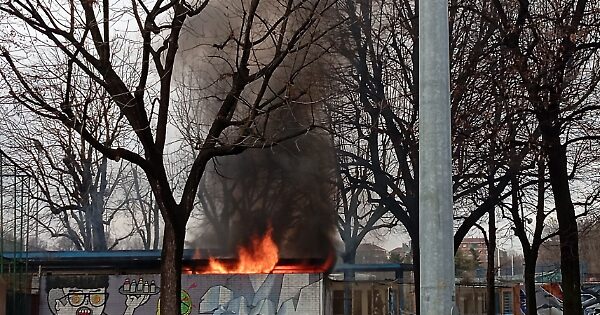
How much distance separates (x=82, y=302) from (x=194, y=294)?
378cm

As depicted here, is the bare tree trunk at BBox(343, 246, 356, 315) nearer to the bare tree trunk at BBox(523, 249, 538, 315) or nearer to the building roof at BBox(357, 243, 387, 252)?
the building roof at BBox(357, 243, 387, 252)

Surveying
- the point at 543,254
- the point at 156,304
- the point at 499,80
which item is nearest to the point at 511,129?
the point at 499,80

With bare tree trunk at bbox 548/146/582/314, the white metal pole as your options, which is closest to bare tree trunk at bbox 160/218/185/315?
bare tree trunk at bbox 548/146/582/314

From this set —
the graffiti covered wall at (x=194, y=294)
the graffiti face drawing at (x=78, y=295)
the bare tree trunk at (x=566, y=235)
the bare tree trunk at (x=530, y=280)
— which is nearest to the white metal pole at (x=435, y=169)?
the bare tree trunk at (x=566, y=235)

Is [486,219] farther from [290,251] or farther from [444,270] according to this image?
[444,270]

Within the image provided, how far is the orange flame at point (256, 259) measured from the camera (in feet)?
78.8

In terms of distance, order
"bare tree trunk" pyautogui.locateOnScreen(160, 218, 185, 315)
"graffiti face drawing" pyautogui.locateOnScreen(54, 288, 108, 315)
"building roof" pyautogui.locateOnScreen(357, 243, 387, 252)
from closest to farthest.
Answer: "bare tree trunk" pyautogui.locateOnScreen(160, 218, 185, 315), "graffiti face drawing" pyautogui.locateOnScreen(54, 288, 108, 315), "building roof" pyautogui.locateOnScreen(357, 243, 387, 252)

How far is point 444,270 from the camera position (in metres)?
5.82

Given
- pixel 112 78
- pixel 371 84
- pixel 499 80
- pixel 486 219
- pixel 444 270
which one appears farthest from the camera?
pixel 486 219

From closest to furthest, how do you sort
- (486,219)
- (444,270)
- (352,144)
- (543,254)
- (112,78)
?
(444,270) < (112,78) < (352,144) < (486,219) < (543,254)

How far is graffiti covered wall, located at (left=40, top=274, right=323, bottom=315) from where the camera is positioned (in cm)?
2419

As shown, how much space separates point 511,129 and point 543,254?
1943 inches

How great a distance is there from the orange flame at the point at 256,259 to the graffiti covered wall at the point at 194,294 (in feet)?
1.17

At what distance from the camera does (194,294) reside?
80.7ft
